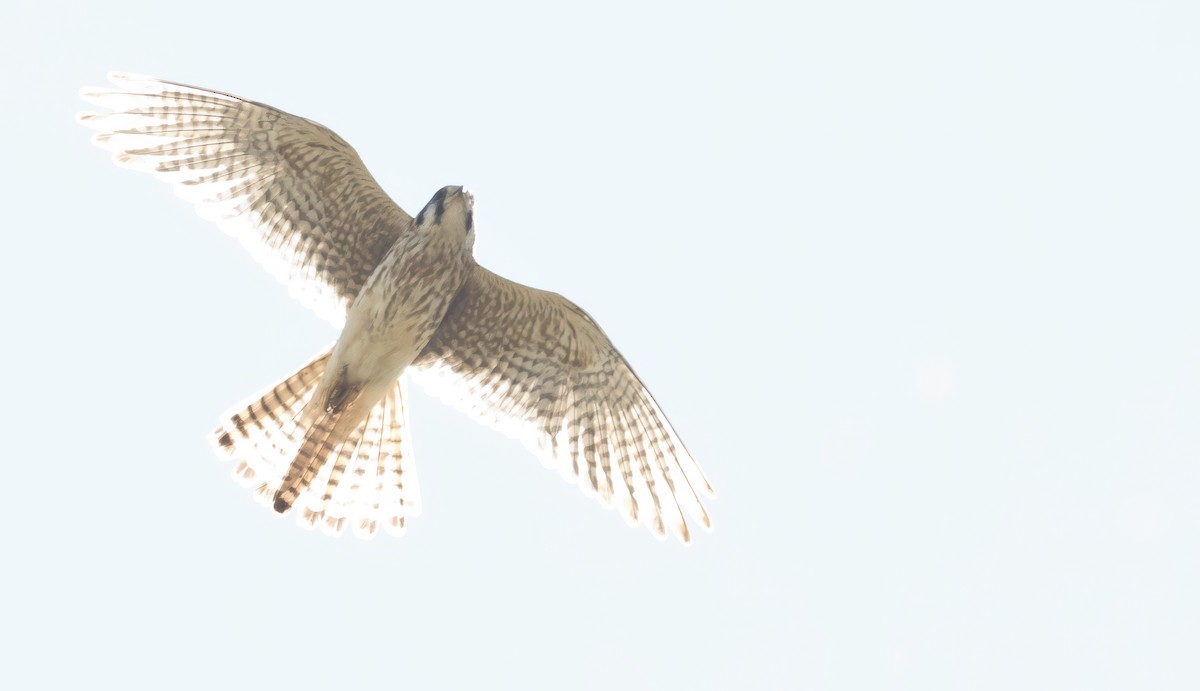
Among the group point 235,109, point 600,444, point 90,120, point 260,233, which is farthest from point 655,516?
point 90,120

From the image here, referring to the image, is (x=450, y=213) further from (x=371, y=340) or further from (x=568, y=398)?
(x=568, y=398)

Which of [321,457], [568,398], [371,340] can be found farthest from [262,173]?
[568,398]

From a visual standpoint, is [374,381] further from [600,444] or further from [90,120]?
[90,120]

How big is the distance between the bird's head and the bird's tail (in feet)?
3.92

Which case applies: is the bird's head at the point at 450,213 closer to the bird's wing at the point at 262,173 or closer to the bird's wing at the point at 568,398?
the bird's wing at the point at 262,173

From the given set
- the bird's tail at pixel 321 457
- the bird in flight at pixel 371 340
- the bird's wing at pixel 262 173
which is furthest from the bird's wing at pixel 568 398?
the bird's wing at pixel 262 173

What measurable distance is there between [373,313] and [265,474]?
1.37 meters

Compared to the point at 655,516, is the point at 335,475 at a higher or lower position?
lower

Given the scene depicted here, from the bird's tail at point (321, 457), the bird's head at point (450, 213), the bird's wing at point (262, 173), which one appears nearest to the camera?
the bird's head at point (450, 213)

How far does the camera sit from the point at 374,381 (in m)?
9.52

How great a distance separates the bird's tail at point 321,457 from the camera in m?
9.56

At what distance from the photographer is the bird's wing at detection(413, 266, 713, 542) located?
9836mm

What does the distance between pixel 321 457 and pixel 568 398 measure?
5.79 feet

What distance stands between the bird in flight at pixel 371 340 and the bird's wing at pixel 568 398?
1 centimetres
